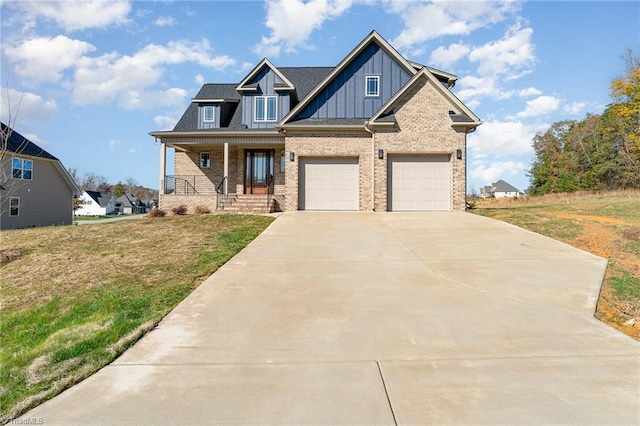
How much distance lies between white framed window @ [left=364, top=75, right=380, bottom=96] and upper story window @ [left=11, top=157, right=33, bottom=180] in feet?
76.1

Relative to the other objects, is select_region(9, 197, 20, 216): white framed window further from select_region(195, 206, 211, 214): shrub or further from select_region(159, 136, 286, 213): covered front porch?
select_region(195, 206, 211, 214): shrub

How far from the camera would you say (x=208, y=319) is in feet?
16.9

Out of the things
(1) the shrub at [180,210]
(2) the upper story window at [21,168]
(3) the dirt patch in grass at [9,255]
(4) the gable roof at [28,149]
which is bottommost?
(3) the dirt patch in grass at [9,255]

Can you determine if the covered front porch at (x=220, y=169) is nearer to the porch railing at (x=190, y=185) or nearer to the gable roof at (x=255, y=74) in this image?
the porch railing at (x=190, y=185)

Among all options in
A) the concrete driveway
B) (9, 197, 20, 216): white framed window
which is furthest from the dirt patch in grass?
(9, 197, 20, 216): white framed window

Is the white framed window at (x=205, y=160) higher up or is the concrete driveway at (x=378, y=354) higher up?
the white framed window at (x=205, y=160)

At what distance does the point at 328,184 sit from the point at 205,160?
8948 millimetres

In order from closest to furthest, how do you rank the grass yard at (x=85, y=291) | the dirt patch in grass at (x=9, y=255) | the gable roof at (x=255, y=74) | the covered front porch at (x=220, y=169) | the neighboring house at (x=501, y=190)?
the grass yard at (x=85, y=291)
the dirt patch in grass at (x=9, y=255)
the covered front porch at (x=220, y=169)
the gable roof at (x=255, y=74)
the neighboring house at (x=501, y=190)

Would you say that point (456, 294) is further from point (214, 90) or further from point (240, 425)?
point (214, 90)

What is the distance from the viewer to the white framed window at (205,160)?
2247 centimetres

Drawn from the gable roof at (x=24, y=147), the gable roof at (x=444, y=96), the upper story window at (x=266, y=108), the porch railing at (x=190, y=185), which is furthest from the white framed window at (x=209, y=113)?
the gable roof at (x=24, y=147)

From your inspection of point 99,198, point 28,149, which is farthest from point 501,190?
point 28,149

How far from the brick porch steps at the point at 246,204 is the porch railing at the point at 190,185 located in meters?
2.74

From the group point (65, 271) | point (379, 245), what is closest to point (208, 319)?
point (65, 271)
